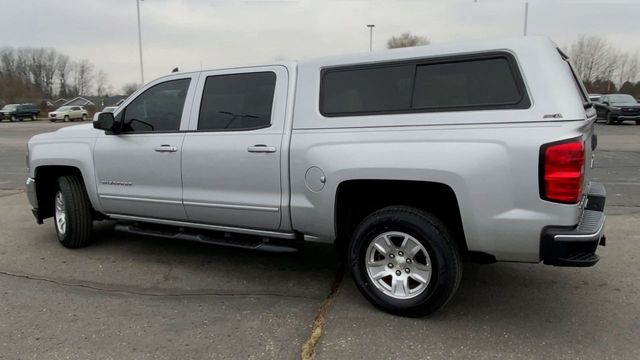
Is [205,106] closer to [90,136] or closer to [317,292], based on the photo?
[90,136]

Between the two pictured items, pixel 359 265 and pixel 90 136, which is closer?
pixel 359 265

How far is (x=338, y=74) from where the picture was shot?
410 centimetres

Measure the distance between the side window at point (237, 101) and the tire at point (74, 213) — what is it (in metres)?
1.82

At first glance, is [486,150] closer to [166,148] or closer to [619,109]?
[166,148]

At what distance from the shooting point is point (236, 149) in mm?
4332

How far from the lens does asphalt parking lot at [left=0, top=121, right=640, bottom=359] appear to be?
335 cm

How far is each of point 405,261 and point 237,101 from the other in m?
2.00

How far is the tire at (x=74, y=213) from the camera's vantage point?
5477mm

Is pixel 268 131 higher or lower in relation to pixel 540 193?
higher

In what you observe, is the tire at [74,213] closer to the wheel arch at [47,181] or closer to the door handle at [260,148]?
the wheel arch at [47,181]

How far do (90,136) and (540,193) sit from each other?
14.2 ft

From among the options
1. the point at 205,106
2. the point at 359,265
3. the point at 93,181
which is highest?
the point at 205,106

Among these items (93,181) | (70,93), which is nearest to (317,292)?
(93,181)

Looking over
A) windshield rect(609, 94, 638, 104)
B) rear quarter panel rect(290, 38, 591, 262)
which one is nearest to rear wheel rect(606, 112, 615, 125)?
windshield rect(609, 94, 638, 104)
